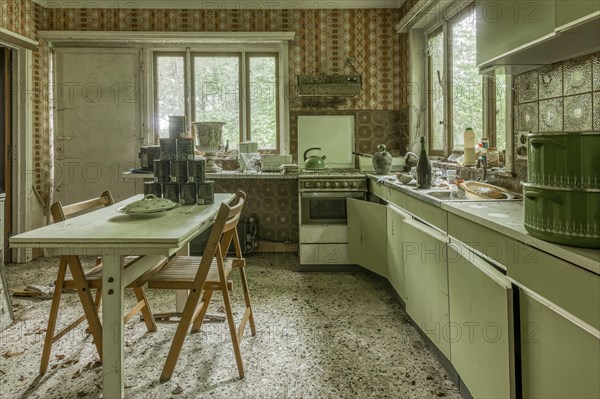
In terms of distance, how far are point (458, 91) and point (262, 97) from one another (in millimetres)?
2215

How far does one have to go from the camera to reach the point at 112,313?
1.65 m

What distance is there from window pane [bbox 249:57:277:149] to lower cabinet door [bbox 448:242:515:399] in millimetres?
3262

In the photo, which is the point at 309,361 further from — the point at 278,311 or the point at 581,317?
the point at 581,317

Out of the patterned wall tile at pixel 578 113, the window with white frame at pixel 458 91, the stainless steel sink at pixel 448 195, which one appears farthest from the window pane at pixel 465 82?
the patterned wall tile at pixel 578 113

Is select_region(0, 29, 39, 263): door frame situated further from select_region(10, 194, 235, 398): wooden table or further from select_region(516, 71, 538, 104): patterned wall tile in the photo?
select_region(516, 71, 538, 104): patterned wall tile

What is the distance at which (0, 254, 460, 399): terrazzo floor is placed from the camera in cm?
196

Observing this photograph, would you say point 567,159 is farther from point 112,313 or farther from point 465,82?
point 465,82

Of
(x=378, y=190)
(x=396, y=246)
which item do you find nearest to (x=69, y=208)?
(x=396, y=246)

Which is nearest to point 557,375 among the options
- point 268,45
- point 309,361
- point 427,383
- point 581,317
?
point 581,317

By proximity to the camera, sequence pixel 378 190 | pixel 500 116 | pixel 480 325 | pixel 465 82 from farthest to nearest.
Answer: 1. pixel 378 190
2. pixel 465 82
3. pixel 500 116
4. pixel 480 325

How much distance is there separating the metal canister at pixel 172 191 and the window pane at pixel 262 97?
2.42 meters

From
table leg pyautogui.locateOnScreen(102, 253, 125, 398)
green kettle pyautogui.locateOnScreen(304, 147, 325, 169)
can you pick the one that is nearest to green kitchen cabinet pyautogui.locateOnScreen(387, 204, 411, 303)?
green kettle pyautogui.locateOnScreen(304, 147, 325, 169)

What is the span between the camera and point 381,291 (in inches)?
133

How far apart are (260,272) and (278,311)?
1042 millimetres
